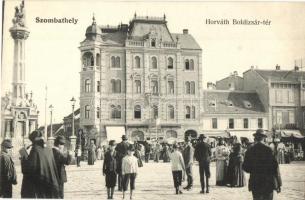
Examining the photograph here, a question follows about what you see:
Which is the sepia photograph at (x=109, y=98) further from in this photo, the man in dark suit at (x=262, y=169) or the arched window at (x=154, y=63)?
the arched window at (x=154, y=63)

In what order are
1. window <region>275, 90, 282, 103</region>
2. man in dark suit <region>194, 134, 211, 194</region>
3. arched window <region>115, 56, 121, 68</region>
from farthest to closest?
window <region>275, 90, 282, 103</region>, arched window <region>115, 56, 121, 68</region>, man in dark suit <region>194, 134, 211, 194</region>

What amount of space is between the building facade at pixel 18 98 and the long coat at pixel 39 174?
2.92m

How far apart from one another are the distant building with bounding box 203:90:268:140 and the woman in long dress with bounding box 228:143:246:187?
4271 mm

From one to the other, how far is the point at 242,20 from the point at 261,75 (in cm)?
338

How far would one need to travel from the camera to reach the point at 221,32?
1037 cm

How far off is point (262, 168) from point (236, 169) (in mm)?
2658

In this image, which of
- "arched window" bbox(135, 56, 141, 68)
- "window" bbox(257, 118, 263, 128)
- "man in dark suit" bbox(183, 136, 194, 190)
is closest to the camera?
"man in dark suit" bbox(183, 136, 194, 190)

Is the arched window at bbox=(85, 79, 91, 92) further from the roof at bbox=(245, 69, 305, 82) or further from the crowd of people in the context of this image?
the roof at bbox=(245, 69, 305, 82)

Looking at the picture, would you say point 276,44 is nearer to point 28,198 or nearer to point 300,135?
point 300,135

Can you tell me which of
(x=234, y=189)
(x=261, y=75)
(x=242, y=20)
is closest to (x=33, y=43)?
(x=242, y=20)

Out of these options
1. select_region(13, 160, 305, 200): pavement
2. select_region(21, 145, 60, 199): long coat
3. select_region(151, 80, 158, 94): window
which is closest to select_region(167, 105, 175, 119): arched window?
select_region(151, 80, 158, 94): window

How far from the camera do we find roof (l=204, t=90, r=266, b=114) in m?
15.6

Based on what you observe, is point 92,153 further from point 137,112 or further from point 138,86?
point 138,86

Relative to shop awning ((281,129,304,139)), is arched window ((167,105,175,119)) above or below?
above
